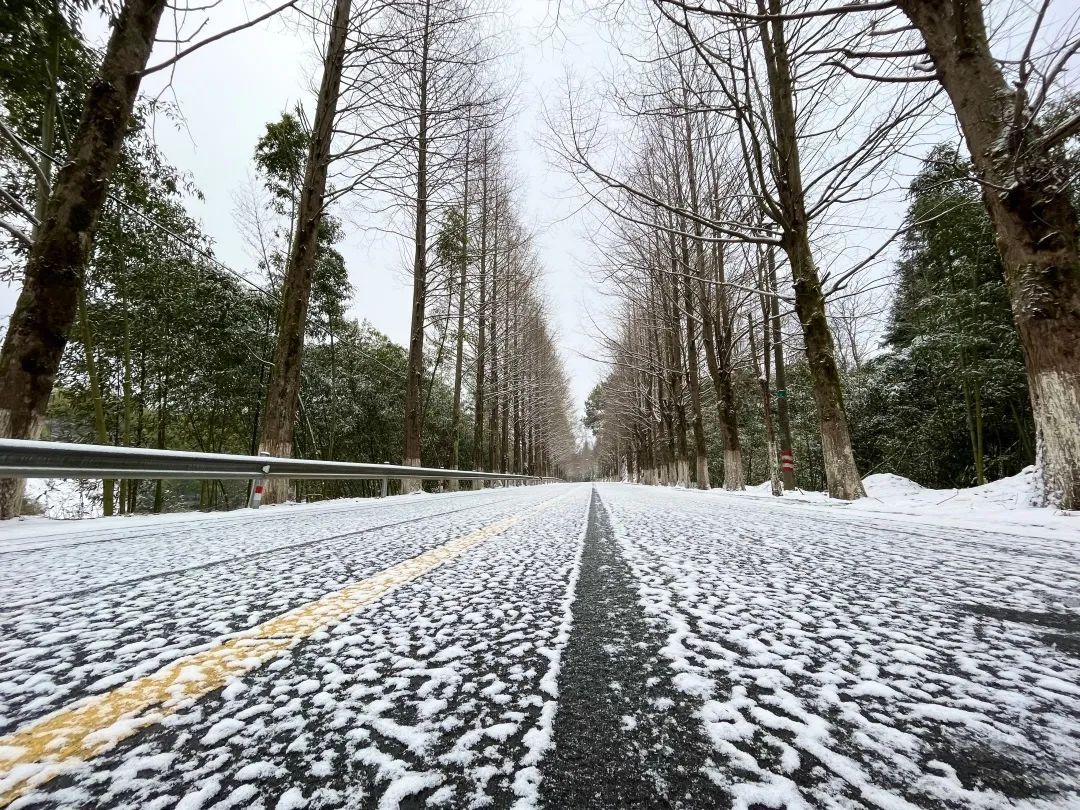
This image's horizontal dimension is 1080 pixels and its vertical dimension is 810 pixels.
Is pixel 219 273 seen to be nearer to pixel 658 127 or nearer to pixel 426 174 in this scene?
pixel 426 174

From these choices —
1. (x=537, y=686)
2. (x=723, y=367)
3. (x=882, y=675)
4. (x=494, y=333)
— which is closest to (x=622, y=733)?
(x=537, y=686)

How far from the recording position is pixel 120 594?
149 centimetres

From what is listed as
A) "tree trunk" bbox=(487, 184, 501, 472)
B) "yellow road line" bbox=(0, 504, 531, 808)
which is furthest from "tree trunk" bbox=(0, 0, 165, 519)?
"tree trunk" bbox=(487, 184, 501, 472)

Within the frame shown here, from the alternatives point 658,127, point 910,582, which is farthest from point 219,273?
point 910,582

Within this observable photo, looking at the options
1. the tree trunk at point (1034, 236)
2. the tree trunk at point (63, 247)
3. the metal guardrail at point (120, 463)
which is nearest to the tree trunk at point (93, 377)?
the tree trunk at point (63, 247)

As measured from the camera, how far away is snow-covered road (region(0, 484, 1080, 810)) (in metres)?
0.60

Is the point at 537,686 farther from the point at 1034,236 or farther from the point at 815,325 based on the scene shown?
the point at 815,325

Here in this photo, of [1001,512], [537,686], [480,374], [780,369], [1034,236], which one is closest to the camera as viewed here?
[537,686]

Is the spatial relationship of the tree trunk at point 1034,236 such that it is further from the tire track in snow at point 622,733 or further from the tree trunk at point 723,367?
the tree trunk at point 723,367

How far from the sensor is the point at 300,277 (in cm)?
739

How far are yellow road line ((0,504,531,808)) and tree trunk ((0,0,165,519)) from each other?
485cm

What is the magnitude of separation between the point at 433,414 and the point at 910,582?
2741 centimetres

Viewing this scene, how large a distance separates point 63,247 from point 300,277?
3321 mm

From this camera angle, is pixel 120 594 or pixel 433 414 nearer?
pixel 120 594
